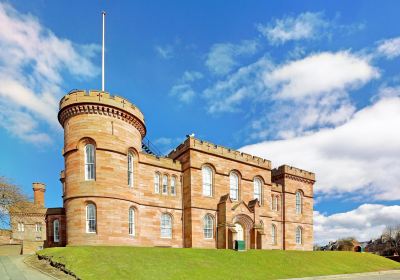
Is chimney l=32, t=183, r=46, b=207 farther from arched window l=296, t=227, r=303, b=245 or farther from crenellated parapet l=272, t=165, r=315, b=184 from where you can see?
arched window l=296, t=227, r=303, b=245

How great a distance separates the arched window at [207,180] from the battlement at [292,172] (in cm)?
1369

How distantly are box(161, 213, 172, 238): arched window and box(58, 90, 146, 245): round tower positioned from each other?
4.87 metres

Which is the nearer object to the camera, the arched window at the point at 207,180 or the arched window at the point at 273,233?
the arched window at the point at 207,180

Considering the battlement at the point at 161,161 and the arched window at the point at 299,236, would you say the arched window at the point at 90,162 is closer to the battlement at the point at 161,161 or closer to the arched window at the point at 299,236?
the battlement at the point at 161,161

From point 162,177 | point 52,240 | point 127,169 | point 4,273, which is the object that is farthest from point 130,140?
point 4,273

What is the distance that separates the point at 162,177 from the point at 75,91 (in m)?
11.4

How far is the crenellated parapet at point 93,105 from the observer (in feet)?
92.4

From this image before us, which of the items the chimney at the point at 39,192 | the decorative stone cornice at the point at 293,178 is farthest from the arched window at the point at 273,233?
the chimney at the point at 39,192

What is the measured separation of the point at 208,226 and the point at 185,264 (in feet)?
37.8

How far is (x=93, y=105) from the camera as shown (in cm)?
2820

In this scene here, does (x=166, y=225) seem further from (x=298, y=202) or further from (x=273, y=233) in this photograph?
(x=298, y=202)

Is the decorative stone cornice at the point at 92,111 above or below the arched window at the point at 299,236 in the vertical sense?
above

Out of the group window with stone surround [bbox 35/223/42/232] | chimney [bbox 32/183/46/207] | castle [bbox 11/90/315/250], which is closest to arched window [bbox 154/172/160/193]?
castle [bbox 11/90/315/250]

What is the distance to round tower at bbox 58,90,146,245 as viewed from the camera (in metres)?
27.0
